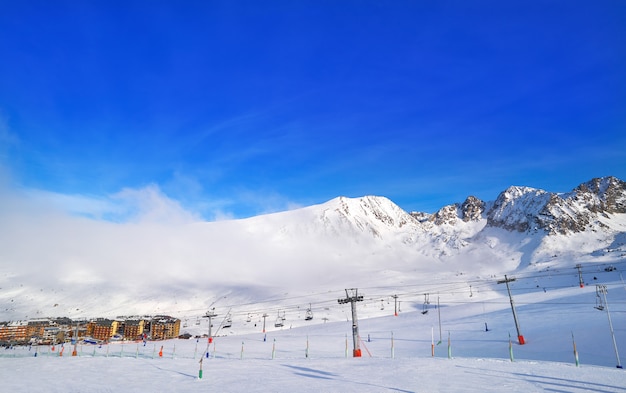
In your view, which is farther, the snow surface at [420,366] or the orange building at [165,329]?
the orange building at [165,329]

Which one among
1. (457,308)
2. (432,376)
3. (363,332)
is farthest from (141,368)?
(457,308)

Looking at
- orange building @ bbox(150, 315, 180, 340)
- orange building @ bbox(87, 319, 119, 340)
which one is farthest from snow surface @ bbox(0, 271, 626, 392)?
orange building @ bbox(87, 319, 119, 340)

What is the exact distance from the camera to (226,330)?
113 metres

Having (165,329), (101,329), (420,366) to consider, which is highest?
(420,366)

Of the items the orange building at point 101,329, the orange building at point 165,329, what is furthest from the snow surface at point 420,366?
the orange building at point 101,329

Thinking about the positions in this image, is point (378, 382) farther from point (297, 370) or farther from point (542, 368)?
point (542, 368)

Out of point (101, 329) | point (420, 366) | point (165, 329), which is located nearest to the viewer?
point (420, 366)

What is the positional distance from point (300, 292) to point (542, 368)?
180m

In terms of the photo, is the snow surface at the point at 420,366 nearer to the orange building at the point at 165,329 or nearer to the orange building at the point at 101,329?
the orange building at the point at 165,329

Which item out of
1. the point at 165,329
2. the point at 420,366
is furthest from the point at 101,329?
the point at 420,366

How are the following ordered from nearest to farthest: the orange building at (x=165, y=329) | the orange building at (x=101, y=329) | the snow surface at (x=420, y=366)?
the snow surface at (x=420, y=366), the orange building at (x=165, y=329), the orange building at (x=101, y=329)

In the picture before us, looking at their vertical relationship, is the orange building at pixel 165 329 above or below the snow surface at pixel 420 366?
below

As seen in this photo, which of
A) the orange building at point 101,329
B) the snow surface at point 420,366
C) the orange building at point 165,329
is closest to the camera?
the snow surface at point 420,366

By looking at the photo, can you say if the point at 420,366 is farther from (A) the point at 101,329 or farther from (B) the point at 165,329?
(A) the point at 101,329
